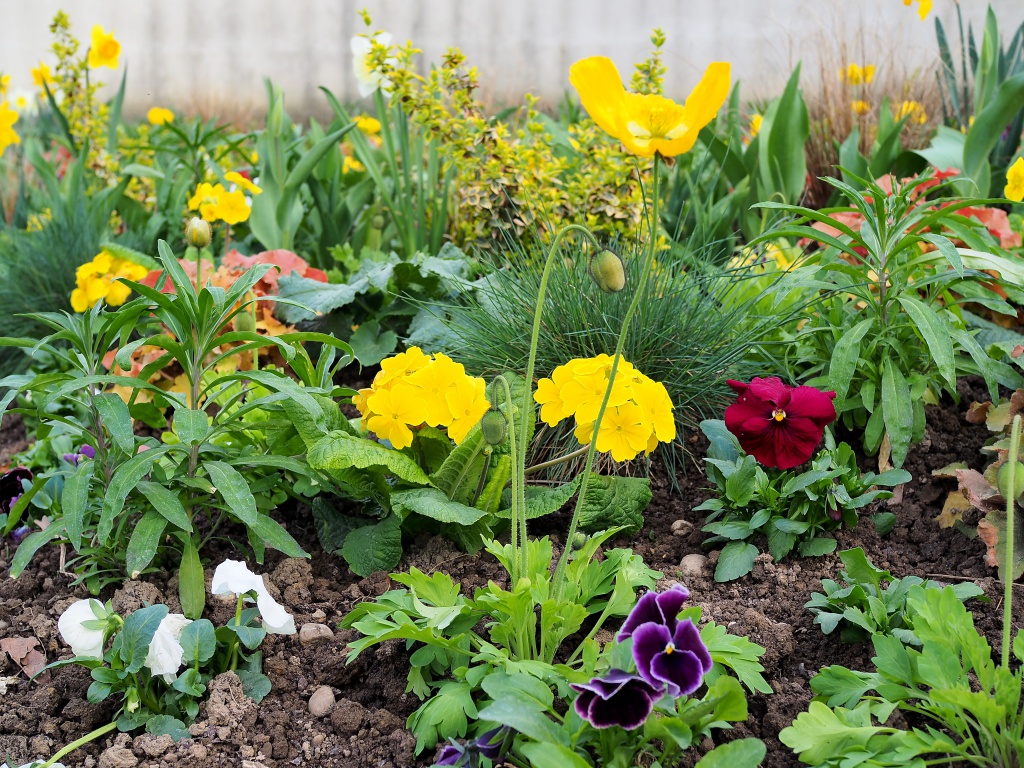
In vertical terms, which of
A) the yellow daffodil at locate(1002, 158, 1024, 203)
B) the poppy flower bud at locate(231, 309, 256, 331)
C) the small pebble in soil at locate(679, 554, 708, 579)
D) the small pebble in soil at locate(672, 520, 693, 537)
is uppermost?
the yellow daffodil at locate(1002, 158, 1024, 203)

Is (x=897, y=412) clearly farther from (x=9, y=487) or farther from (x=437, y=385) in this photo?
(x=9, y=487)

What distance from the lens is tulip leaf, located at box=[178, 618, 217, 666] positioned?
58.6 inches

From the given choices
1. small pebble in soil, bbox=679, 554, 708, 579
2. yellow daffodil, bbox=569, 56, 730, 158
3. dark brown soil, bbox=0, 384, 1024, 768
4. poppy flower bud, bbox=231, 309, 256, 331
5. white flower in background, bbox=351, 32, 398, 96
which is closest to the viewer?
yellow daffodil, bbox=569, 56, 730, 158

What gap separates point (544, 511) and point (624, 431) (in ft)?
0.83

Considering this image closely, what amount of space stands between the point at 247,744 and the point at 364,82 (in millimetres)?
2219

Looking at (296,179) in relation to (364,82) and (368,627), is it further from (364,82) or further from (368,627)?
(368,627)

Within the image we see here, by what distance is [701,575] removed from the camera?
1.77 m

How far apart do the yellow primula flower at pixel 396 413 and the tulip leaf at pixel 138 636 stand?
51 cm

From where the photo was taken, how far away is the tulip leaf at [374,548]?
1.80 metres

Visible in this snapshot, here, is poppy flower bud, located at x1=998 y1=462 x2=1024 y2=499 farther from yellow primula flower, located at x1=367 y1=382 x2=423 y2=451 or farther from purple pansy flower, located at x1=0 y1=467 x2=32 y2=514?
purple pansy flower, located at x1=0 y1=467 x2=32 y2=514

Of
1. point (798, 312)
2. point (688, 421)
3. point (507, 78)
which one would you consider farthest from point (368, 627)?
point (507, 78)

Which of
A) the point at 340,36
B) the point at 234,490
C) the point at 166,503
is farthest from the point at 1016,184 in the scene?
the point at 340,36

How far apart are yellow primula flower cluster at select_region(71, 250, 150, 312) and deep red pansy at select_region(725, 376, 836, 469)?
180cm

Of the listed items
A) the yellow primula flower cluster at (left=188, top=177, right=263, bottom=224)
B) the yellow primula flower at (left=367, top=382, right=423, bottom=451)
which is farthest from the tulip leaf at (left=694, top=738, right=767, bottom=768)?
the yellow primula flower cluster at (left=188, top=177, right=263, bottom=224)
